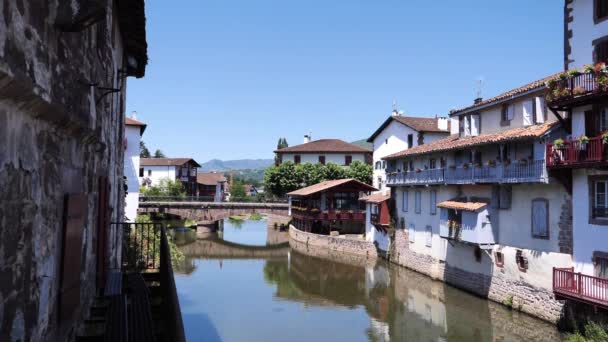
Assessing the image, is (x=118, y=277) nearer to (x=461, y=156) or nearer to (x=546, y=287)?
(x=546, y=287)

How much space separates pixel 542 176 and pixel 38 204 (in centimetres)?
2147

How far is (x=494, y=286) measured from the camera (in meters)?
26.3

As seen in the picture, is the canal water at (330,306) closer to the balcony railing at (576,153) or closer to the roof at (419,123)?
the balcony railing at (576,153)

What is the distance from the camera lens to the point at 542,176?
72.1 feet

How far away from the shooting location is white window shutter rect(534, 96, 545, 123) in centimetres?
2488

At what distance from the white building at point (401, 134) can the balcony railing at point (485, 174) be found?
1353 centimetres

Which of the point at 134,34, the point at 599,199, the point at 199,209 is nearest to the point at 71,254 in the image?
the point at 134,34

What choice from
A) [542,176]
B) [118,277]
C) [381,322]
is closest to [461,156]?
[542,176]

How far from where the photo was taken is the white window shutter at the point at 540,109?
24875 millimetres

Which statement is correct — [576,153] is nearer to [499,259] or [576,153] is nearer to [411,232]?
[499,259]

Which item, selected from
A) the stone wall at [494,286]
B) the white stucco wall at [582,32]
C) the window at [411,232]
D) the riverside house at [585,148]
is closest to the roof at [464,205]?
the stone wall at [494,286]

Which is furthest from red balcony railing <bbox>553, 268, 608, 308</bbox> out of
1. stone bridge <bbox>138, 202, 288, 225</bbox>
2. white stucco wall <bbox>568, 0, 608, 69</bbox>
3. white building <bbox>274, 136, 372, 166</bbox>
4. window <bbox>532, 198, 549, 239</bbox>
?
white building <bbox>274, 136, 372, 166</bbox>

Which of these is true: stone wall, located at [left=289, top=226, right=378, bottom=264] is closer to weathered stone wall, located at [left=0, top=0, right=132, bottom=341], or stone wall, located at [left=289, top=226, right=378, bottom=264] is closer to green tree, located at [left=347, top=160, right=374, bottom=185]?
green tree, located at [left=347, top=160, right=374, bottom=185]

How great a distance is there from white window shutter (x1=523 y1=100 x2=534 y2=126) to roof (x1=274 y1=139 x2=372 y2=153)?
48.7 metres
